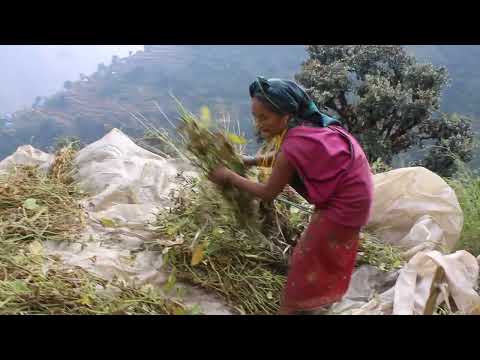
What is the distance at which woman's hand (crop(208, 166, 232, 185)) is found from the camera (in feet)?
6.17

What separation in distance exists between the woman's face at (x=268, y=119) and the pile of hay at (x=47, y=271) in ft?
2.67

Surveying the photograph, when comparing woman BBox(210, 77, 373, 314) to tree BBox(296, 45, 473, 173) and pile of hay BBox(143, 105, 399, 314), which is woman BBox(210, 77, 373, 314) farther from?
tree BBox(296, 45, 473, 173)

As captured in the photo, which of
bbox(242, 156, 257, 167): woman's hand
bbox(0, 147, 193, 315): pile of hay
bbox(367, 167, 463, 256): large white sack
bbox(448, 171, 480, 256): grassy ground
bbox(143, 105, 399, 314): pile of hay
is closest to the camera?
bbox(0, 147, 193, 315): pile of hay

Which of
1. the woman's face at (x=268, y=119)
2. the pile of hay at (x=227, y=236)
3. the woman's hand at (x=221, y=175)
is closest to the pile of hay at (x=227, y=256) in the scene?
the pile of hay at (x=227, y=236)

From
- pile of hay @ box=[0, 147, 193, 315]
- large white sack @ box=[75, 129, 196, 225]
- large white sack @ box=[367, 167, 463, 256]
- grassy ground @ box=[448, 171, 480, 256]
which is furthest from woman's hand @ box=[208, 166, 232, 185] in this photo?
grassy ground @ box=[448, 171, 480, 256]

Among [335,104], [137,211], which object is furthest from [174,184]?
[335,104]

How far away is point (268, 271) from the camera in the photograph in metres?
2.23

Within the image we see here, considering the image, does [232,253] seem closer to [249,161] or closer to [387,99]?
[249,161]

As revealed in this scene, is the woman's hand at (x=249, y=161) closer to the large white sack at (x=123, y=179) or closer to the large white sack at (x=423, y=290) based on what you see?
the large white sack at (x=123, y=179)

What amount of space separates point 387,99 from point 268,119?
542 centimetres

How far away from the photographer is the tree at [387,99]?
677cm

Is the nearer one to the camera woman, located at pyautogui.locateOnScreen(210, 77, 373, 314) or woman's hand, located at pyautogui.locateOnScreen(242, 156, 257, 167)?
woman, located at pyautogui.locateOnScreen(210, 77, 373, 314)
